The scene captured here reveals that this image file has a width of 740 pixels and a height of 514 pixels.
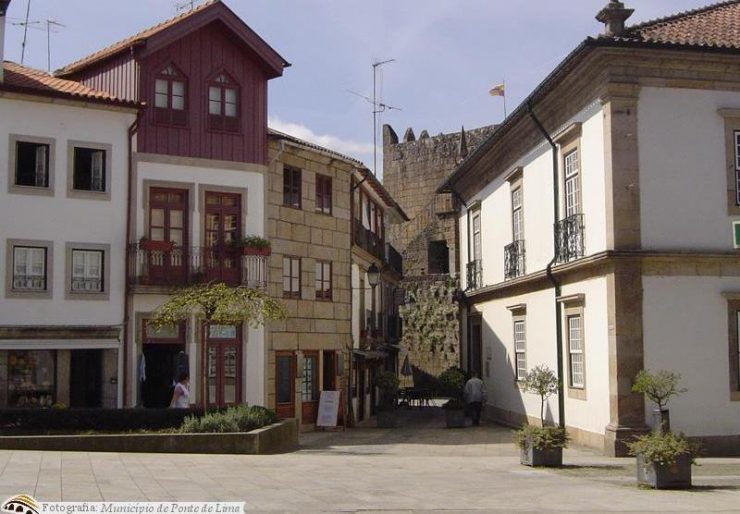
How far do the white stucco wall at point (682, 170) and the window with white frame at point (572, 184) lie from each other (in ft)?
7.01

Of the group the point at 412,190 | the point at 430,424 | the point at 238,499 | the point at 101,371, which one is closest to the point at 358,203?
the point at 430,424

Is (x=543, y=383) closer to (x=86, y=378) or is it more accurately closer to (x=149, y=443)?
(x=149, y=443)

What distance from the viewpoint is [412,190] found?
57.0m

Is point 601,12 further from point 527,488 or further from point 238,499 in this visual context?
point 238,499

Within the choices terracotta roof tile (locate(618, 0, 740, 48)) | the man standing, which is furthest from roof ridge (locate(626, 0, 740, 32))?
the man standing

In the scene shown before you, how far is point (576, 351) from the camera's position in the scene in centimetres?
2083

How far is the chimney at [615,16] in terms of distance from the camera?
19.0 m

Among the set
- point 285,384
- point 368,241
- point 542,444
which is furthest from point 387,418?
point 542,444

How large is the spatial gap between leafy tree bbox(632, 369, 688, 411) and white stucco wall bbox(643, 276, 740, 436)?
667 mm

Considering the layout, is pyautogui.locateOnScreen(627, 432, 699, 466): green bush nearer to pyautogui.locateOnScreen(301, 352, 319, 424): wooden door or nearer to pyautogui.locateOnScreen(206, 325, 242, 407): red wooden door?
pyautogui.locateOnScreen(206, 325, 242, 407): red wooden door

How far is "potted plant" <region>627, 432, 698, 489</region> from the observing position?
44.5 ft

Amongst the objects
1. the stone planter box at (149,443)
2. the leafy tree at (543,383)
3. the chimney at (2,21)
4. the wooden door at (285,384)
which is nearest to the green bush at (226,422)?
the stone planter box at (149,443)

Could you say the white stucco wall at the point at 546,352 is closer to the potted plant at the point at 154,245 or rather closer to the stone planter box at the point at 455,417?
the stone planter box at the point at 455,417

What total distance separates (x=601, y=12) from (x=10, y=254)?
14.1 meters
